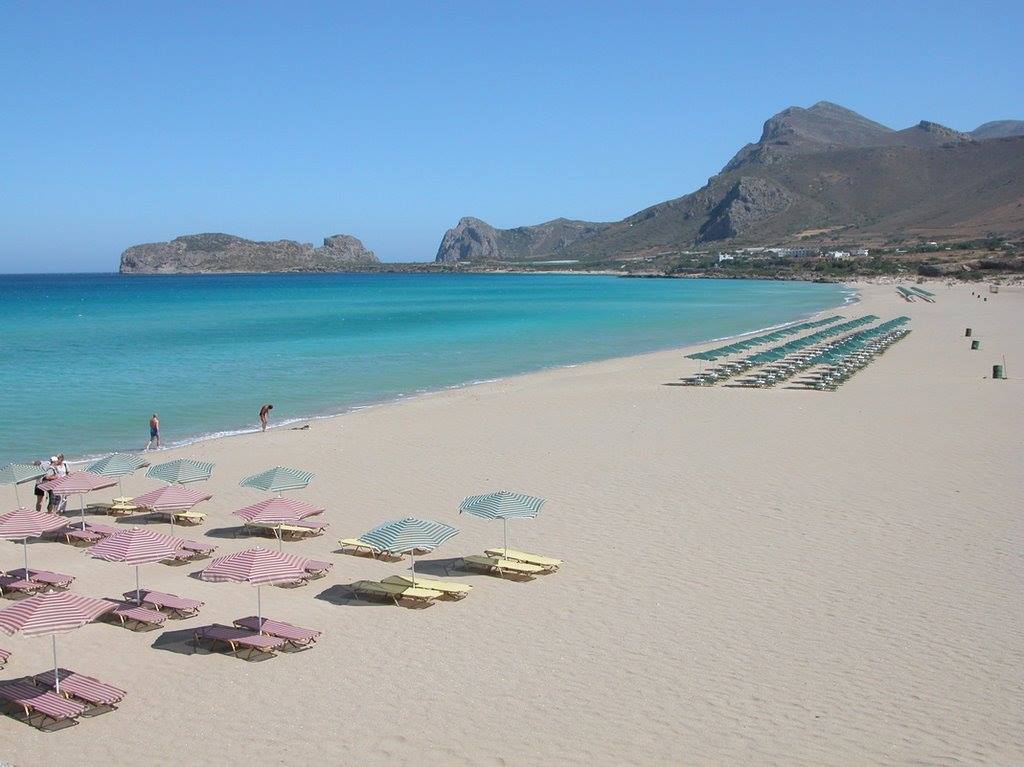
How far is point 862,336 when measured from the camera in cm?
4075

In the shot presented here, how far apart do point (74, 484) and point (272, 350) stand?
99.7 feet

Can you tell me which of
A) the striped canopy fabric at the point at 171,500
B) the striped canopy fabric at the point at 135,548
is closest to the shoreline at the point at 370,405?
the striped canopy fabric at the point at 171,500

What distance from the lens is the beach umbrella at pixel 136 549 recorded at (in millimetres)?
10414

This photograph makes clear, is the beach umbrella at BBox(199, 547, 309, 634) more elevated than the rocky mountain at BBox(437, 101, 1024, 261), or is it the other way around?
the rocky mountain at BBox(437, 101, 1024, 261)

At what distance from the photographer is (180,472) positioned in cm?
1489

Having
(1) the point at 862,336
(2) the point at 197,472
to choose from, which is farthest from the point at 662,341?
(2) the point at 197,472

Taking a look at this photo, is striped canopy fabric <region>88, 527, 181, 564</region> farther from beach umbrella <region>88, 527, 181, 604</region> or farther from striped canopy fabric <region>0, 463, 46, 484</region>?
striped canopy fabric <region>0, 463, 46, 484</region>

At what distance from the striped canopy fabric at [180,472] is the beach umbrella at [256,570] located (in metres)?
5.15

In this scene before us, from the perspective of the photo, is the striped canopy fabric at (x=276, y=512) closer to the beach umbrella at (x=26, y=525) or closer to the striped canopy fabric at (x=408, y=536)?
the striped canopy fabric at (x=408, y=536)

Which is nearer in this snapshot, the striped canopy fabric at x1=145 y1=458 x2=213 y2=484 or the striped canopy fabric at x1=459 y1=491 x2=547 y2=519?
the striped canopy fabric at x1=459 y1=491 x2=547 y2=519

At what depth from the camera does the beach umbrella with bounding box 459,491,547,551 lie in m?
11.9

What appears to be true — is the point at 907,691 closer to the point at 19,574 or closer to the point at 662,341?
the point at 19,574

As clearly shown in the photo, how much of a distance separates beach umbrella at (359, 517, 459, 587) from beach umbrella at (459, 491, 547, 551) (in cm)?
83

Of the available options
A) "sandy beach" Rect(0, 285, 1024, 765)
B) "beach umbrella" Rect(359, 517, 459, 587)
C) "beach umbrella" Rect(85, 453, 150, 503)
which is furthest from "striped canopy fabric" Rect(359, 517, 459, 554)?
"beach umbrella" Rect(85, 453, 150, 503)
